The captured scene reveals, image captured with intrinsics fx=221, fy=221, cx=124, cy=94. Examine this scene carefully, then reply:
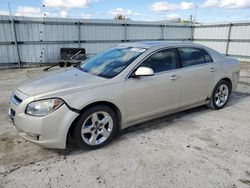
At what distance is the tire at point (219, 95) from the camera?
4.74m

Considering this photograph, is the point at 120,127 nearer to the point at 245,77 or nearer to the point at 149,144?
the point at 149,144

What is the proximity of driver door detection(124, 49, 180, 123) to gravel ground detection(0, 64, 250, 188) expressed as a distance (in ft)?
1.32

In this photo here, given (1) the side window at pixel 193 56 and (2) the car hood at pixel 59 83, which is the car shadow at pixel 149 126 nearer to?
(2) the car hood at pixel 59 83

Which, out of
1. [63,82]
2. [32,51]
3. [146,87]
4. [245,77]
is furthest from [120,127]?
[32,51]

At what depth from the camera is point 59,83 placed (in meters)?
3.15

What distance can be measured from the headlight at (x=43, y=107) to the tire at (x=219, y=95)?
10.9 feet

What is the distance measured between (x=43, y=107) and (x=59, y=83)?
48 centimetres

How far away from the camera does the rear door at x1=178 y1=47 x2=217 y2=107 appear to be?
159 inches

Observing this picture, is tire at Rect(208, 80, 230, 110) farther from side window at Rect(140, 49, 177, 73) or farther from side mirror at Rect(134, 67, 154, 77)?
side mirror at Rect(134, 67, 154, 77)

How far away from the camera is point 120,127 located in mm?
3471

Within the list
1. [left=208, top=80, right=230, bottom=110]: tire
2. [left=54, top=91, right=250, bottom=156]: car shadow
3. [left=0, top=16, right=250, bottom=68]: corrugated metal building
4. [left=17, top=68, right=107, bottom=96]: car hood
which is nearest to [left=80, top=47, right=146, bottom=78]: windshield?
[left=17, top=68, right=107, bottom=96]: car hood

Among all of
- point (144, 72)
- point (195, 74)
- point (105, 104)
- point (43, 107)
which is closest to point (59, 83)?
point (43, 107)

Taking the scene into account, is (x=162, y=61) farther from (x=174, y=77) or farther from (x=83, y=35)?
(x=83, y=35)

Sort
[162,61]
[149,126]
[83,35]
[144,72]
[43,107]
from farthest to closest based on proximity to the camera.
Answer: [83,35] < [149,126] < [162,61] < [144,72] < [43,107]
